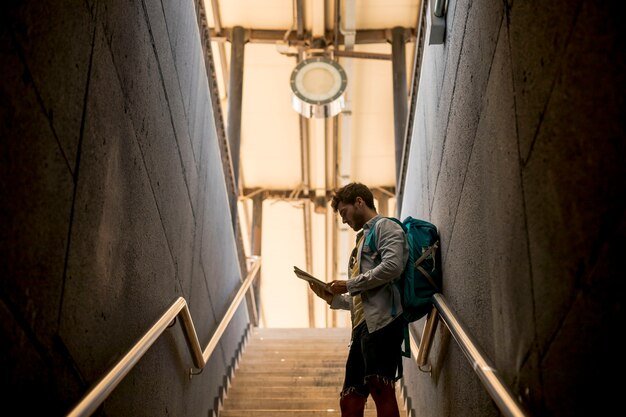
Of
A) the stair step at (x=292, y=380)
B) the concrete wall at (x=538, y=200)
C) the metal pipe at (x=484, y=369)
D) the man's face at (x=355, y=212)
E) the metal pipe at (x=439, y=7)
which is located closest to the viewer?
the concrete wall at (x=538, y=200)

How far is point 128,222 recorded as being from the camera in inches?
113

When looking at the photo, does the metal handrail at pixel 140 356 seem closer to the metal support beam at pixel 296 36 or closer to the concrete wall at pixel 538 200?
the concrete wall at pixel 538 200

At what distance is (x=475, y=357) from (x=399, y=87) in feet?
23.0

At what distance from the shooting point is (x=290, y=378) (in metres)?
5.86

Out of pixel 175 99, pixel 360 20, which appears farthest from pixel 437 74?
pixel 360 20

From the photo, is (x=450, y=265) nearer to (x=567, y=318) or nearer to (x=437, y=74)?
(x=437, y=74)

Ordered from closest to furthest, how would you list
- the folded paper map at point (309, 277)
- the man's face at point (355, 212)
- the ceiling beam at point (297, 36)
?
the folded paper map at point (309, 277)
the man's face at point (355, 212)
the ceiling beam at point (297, 36)

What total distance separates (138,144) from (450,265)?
5.51 feet

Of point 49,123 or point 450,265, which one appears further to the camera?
point 450,265

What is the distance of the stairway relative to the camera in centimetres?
512

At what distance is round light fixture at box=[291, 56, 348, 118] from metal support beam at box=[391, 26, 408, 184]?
71 cm

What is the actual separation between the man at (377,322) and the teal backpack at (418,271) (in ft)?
0.33

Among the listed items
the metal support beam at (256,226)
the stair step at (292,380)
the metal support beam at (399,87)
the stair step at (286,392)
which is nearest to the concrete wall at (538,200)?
the stair step at (286,392)

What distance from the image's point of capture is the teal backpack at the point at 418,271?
3.67 meters
